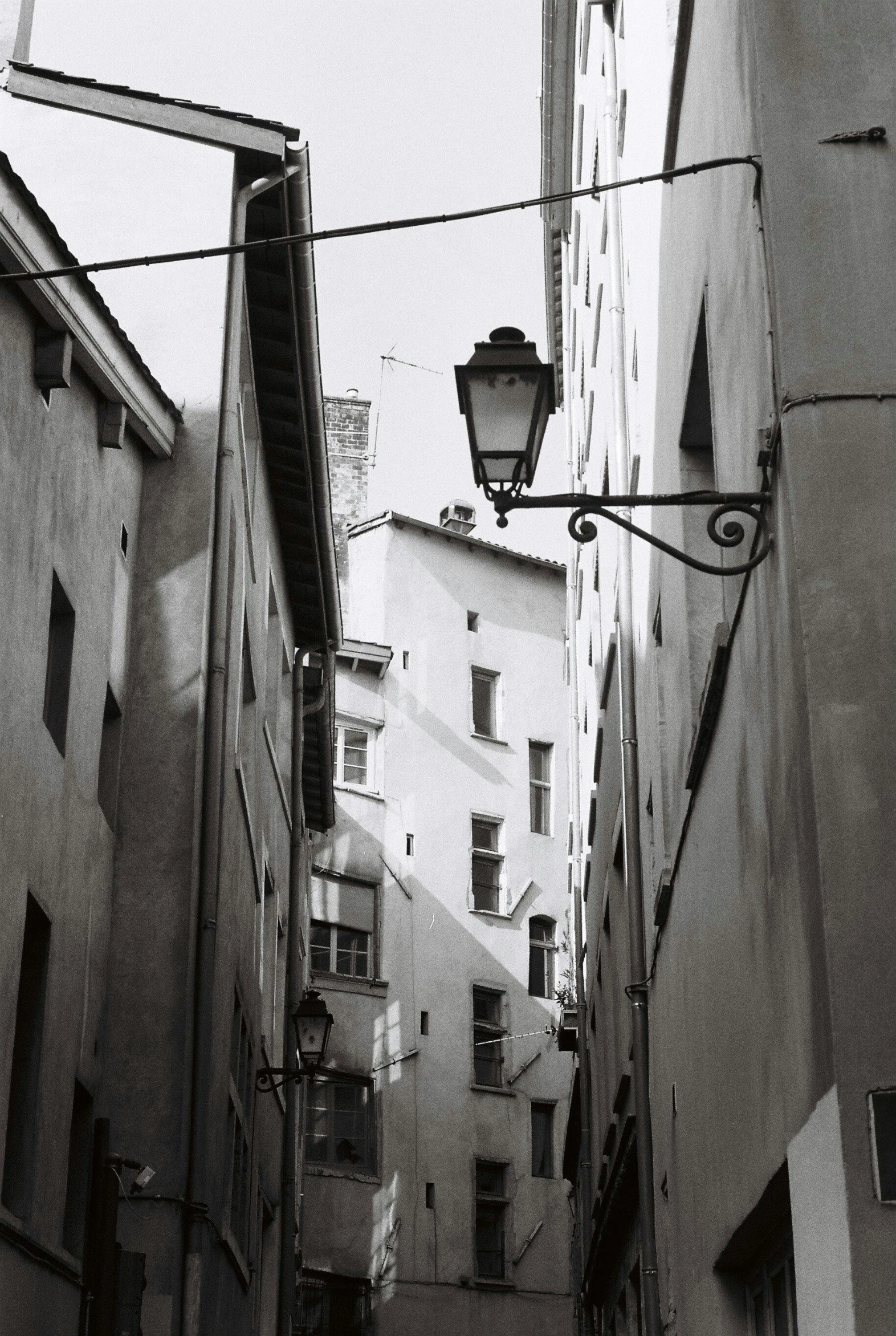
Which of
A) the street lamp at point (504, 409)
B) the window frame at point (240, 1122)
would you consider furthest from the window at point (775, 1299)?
the window frame at point (240, 1122)

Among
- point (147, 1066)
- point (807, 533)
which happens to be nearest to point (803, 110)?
point (807, 533)

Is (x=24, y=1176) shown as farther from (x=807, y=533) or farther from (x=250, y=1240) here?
(x=250, y=1240)

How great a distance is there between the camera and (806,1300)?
4.77 meters

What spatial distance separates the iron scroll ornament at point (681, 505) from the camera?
5258 mm

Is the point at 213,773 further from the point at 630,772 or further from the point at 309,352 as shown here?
the point at 309,352

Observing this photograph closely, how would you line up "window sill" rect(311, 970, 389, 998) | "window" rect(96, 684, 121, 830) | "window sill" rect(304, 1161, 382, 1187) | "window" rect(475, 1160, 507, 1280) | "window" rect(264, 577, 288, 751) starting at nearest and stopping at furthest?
"window" rect(96, 684, 121, 830) < "window" rect(264, 577, 288, 751) < "window sill" rect(304, 1161, 382, 1187) < "window sill" rect(311, 970, 389, 998) < "window" rect(475, 1160, 507, 1280)

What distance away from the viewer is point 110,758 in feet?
40.8

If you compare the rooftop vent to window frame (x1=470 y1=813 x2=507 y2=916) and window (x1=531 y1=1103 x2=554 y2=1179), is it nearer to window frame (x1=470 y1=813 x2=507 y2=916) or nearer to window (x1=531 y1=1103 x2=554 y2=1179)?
window frame (x1=470 y1=813 x2=507 y2=916)

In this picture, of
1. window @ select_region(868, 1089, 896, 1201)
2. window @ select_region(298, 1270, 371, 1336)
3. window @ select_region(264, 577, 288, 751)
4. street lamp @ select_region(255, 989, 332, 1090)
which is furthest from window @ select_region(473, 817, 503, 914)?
window @ select_region(868, 1089, 896, 1201)

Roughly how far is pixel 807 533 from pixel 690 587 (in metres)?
3.21

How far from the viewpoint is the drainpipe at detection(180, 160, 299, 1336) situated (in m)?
11.6

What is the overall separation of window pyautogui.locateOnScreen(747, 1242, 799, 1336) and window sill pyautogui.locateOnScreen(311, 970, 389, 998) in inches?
825

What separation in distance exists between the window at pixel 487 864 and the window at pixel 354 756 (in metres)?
2.18

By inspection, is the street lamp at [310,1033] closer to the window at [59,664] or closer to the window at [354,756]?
A: the window at [59,664]
